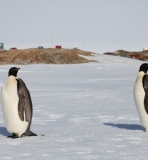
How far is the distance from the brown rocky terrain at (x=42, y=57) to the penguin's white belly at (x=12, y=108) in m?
31.1

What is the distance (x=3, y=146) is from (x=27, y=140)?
1.59 ft

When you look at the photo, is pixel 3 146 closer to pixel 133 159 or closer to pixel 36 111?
pixel 133 159

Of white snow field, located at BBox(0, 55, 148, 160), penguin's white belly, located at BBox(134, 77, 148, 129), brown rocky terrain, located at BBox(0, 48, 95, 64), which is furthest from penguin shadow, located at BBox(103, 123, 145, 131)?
brown rocky terrain, located at BBox(0, 48, 95, 64)

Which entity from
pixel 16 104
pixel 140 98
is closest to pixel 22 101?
pixel 16 104

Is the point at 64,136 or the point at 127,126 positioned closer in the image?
the point at 64,136

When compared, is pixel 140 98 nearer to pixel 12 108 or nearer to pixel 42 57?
pixel 12 108

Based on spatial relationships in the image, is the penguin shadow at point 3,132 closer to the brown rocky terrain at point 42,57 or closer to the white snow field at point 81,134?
the white snow field at point 81,134

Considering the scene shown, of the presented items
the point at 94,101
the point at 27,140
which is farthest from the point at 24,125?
the point at 94,101

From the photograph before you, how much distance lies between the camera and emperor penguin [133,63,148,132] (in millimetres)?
6734

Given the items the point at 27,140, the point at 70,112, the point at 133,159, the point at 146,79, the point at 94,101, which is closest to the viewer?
the point at 133,159

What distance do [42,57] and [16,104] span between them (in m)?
32.8

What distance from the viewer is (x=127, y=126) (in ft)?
24.8

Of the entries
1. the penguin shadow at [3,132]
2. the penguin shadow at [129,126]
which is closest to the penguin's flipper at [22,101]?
the penguin shadow at [3,132]

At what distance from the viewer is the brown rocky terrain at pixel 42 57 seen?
38.1 m
